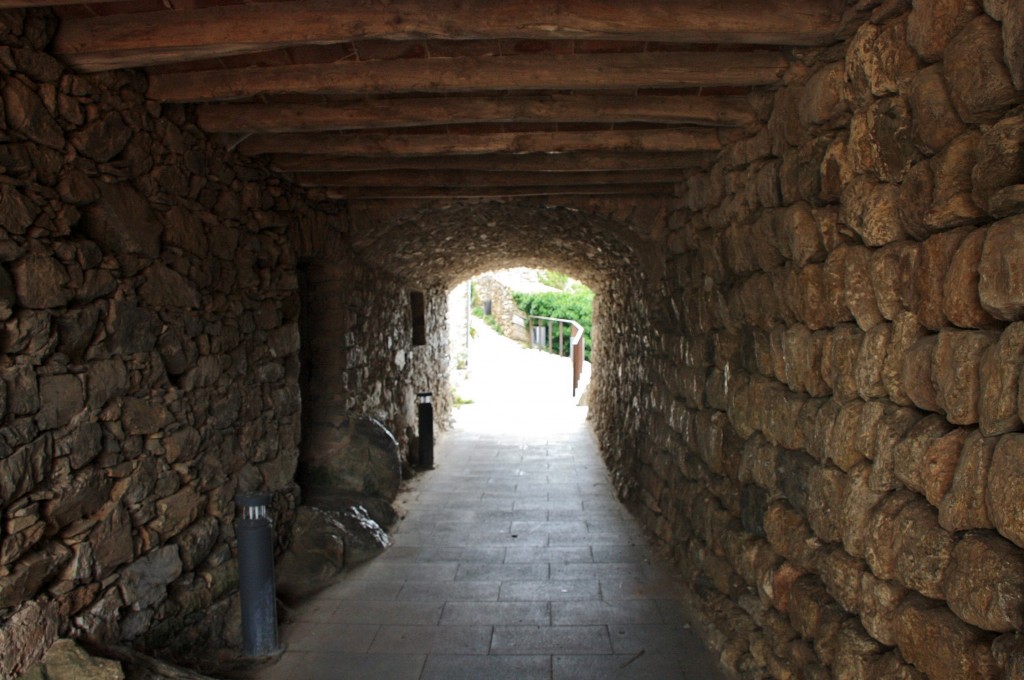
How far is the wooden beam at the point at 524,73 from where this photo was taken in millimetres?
2600

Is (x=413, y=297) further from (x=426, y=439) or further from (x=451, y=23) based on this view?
(x=451, y=23)

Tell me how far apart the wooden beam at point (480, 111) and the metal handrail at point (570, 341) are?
8.67 meters

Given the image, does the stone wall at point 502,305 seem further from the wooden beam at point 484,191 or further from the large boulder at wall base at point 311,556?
the large boulder at wall base at point 311,556

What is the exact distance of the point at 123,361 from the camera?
2.69 meters

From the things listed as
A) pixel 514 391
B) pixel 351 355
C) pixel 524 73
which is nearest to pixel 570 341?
pixel 514 391

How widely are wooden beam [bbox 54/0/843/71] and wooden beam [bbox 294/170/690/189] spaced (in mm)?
1887

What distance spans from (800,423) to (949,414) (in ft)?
2.97

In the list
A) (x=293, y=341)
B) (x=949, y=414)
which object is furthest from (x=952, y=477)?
(x=293, y=341)

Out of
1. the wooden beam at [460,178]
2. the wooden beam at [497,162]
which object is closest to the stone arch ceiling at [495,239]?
the wooden beam at [460,178]

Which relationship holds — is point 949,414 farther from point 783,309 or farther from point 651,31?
point 651,31

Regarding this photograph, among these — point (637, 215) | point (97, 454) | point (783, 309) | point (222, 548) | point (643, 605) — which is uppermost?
point (637, 215)

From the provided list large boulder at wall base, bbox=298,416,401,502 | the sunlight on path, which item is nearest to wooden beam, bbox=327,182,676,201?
large boulder at wall base, bbox=298,416,401,502

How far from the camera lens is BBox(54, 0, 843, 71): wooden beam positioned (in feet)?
7.21

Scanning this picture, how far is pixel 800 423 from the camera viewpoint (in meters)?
2.45
